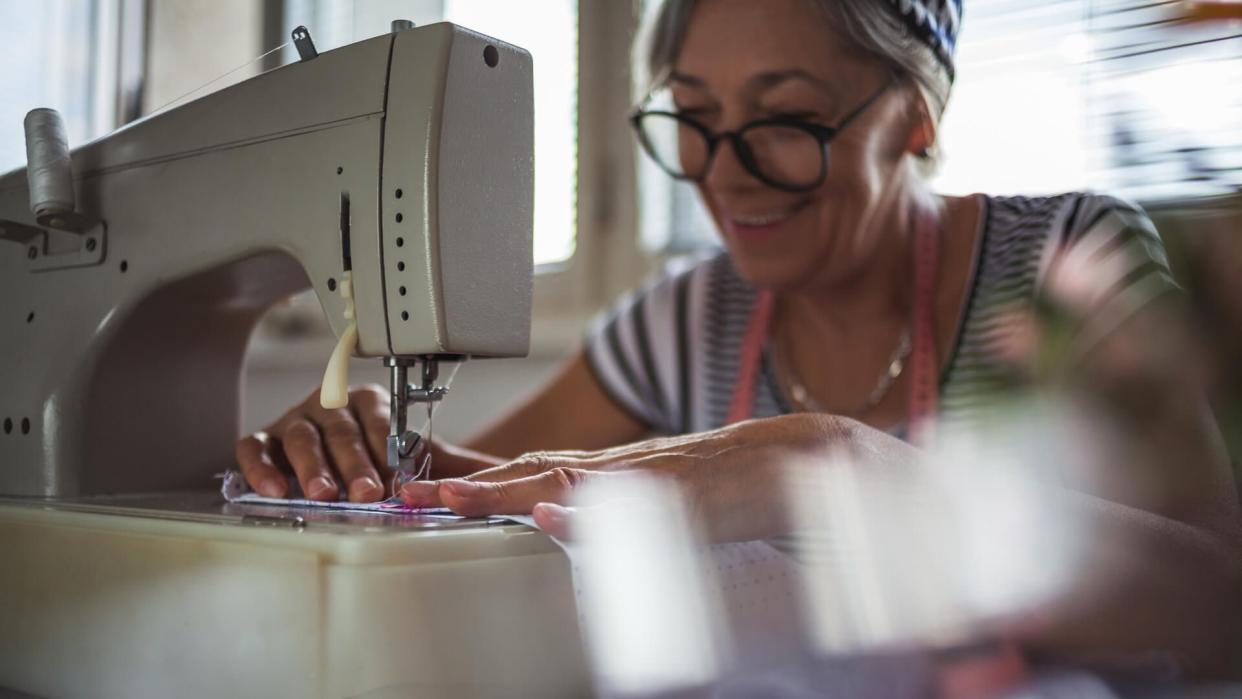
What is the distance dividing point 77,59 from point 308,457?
48cm

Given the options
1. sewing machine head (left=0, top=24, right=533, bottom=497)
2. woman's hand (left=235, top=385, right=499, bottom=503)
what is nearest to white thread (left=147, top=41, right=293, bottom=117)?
sewing machine head (left=0, top=24, right=533, bottom=497)

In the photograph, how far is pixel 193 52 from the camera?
101cm

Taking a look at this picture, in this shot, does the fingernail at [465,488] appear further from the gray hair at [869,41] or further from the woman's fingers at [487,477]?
the gray hair at [869,41]

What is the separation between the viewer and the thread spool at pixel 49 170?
2.59 feet

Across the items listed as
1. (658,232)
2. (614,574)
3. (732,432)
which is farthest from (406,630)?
(658,232)

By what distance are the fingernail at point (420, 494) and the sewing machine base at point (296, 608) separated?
3 centimetres


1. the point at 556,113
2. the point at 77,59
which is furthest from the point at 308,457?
the point at 556,113

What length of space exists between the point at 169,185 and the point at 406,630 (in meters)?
0.44

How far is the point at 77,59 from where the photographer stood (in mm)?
993

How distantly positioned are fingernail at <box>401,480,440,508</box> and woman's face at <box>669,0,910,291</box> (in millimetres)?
580

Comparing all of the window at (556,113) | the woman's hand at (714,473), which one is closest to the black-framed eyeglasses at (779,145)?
the window at (556,113)

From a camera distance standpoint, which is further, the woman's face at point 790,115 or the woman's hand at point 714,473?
the woman's face at point 790,115

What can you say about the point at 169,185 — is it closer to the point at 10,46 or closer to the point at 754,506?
the point at 10,46

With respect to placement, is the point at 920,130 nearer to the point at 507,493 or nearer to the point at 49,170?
the point at 507,493
